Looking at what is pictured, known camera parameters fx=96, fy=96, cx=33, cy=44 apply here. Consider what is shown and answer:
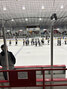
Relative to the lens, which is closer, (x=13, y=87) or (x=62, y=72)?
(x=13, y=87)

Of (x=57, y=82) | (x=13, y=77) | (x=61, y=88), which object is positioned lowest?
(x=61, y=88)

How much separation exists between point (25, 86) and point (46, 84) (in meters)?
0.47

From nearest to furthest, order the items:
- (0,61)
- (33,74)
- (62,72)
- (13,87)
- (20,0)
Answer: (33,74) → (13,87) → (0,61) → (62,72) → (20,0)

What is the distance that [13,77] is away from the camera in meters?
1.99

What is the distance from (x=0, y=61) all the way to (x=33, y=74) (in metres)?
0.92

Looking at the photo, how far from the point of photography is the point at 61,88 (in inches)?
85.3

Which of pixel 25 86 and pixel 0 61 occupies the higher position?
pixel 0 61

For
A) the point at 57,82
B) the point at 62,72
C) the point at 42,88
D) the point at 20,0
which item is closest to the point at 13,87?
the point at 42,88

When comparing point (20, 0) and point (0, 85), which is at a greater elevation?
point (20, 0)

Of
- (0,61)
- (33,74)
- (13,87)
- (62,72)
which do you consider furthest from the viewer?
(62,72)

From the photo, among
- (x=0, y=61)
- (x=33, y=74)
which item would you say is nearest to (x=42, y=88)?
(x=33, y=74)

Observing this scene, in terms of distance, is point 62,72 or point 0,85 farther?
point 62,72

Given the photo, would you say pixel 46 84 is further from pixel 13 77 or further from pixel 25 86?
pixel 13 77

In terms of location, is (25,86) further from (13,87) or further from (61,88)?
(61,88)
